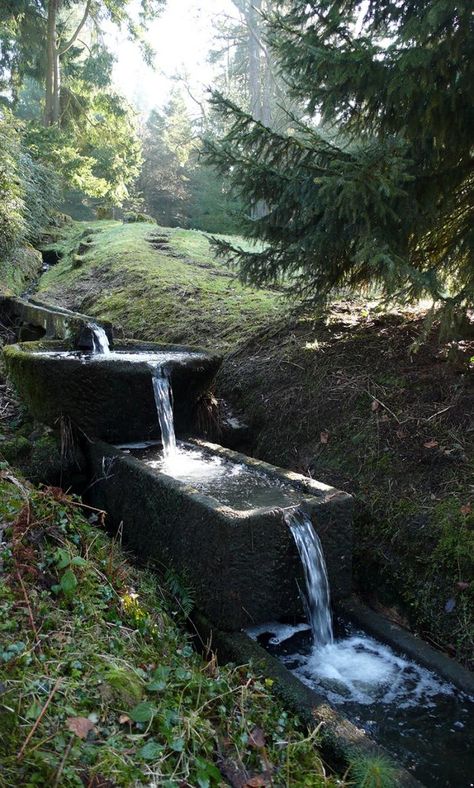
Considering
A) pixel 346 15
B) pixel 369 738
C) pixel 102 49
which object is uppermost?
pixel 102 49

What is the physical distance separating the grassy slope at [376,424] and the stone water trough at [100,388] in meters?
0.85

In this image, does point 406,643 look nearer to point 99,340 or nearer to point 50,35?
point 99,340

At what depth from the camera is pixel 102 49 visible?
19.6 metres

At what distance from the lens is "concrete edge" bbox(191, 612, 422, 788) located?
265cm

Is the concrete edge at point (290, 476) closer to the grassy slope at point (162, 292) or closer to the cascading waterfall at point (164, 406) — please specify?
the cascading waterfall at point (164, 406)

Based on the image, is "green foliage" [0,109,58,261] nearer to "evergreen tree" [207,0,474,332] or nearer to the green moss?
the green moss

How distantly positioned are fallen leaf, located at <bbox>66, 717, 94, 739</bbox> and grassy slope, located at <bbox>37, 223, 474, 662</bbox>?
261 cm

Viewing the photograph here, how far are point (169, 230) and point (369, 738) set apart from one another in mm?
15165

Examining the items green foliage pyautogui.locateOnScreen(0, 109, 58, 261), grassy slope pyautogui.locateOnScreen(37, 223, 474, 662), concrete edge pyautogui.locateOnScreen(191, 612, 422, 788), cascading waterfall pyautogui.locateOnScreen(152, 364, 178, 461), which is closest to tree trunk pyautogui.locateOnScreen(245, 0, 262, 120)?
green foliage pyautogui.locateOnScreen(0, 109, 58, 261)

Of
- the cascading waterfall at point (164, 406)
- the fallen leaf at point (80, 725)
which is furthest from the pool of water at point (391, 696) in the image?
the cascading waterfall at point (164, 406)

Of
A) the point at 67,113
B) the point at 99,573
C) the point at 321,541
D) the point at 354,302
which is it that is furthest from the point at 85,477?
the point at 67,113

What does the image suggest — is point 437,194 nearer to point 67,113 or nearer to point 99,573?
point 99,573

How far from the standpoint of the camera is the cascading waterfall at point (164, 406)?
218 inches

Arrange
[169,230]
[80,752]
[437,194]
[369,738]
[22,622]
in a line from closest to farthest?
[80,752] < [22,622] < [369,738] < [437,194] < [169,230]
